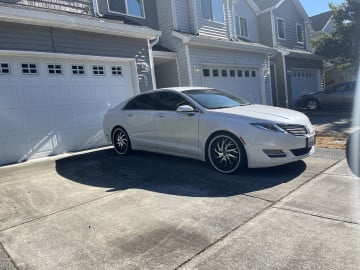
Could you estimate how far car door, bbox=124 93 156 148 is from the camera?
6969 mm

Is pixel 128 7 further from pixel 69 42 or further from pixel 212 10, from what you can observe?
pixel 69 42

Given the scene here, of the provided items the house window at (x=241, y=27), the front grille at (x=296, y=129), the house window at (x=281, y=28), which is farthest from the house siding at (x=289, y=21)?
the front grille at (x=296, y=129)

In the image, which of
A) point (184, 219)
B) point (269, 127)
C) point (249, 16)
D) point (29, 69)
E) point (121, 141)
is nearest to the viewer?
point (184, 219)

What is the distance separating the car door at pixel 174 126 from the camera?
6070 mm

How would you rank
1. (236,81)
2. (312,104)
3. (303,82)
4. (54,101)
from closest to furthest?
(54,101) < (236,81) < (312,104) < (303,82)

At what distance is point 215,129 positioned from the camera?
5.66m

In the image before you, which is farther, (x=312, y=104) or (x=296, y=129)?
(x=312, y=104)

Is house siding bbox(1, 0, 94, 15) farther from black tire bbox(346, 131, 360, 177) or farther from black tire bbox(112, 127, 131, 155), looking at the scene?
black tire bbox(346, 131, 360, 177)

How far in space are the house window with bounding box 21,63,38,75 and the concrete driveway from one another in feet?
9.39

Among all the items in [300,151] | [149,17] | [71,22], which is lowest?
[300,151]

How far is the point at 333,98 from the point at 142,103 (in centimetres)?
1285

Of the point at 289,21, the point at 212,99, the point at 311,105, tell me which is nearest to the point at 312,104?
the point at 311,105

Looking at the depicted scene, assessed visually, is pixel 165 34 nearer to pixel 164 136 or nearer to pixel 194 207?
pixel 164 136

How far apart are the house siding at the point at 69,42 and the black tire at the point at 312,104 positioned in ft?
34.5
